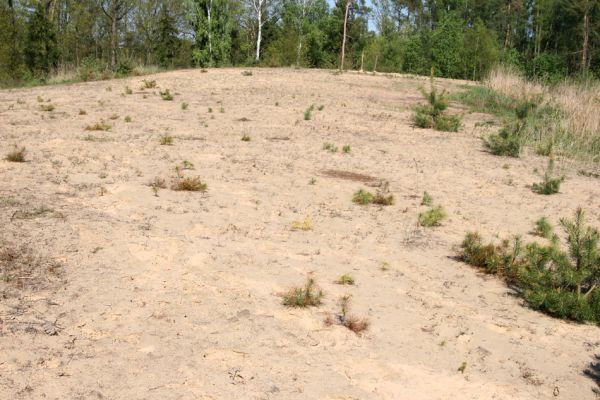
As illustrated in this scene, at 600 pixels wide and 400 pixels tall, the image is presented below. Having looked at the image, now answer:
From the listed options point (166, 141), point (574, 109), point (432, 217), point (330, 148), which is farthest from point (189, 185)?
point (574, 109)

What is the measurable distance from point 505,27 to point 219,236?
185 feet

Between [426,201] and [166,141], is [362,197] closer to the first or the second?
[426,201]

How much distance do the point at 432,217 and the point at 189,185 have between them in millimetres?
2542

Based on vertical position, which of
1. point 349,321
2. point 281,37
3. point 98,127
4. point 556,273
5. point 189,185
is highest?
point 281,37

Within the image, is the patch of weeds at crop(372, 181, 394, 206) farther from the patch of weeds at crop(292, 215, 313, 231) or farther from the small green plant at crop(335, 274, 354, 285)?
the small green plant at crop(335, 274, 354, 285)

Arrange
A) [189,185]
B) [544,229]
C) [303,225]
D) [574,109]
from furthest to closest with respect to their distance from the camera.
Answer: [574,109], [189,185], [544,229], [303,225]

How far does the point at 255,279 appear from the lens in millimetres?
3738

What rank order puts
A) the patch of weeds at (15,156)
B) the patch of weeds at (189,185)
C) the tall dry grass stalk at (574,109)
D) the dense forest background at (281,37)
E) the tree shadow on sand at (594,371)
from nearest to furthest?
1. the tree shadow on sand at (594,371)
2. the patch of weeds at (189,185)
3. the patch of weeds at (15,156)
4. the tall dry grass stalk at (574,109)
5. the dense forest background at (281,37)

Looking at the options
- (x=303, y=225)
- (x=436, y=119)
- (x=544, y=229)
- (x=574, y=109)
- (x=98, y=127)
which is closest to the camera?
(x=303, y=225)

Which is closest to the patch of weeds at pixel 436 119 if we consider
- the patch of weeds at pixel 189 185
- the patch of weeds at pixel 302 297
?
the patch of weeds at pixel 189 185

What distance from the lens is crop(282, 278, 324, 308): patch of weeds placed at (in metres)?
3.39

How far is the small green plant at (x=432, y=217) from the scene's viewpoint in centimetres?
524

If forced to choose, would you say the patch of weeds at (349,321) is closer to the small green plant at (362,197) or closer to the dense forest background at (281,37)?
the small green plant at (362,197)

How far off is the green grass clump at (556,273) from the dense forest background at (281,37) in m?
14.8
